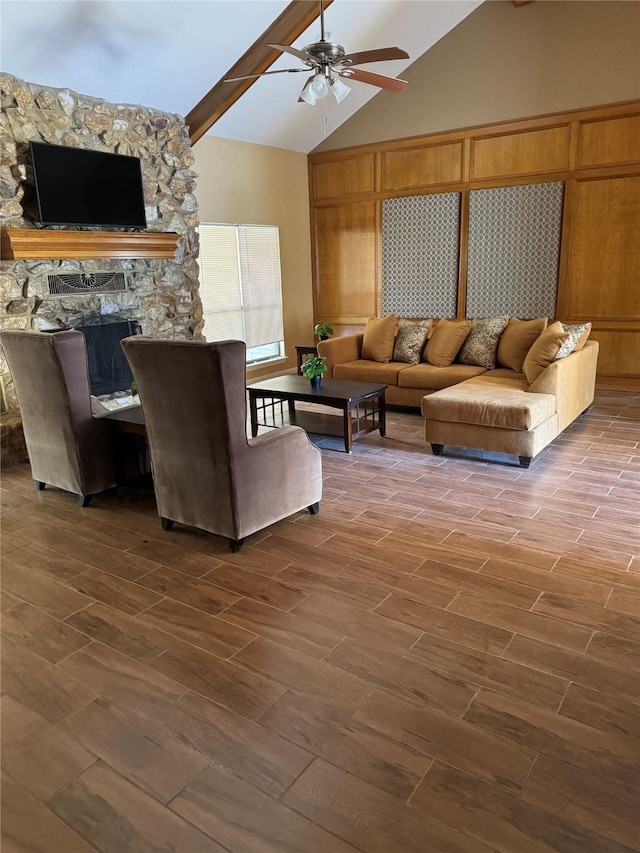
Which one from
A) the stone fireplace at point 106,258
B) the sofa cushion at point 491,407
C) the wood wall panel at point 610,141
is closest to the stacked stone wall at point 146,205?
the stone fireplace at point 106,258

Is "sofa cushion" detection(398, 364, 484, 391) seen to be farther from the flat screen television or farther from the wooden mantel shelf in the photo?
the flat screen television

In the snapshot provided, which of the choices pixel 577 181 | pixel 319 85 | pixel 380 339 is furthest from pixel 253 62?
pixel 577 181

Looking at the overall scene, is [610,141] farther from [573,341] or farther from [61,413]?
[61,413]

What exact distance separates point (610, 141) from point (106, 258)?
500 centimetres

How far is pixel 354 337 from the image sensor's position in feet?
20.9

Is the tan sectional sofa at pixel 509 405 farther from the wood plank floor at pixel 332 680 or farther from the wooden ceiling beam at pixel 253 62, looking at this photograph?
the wooden ceiling beam at pixel 253 62

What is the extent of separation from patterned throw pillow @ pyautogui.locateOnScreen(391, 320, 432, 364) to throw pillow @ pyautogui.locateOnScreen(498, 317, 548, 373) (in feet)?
2.66

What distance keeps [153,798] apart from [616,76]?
6905mm

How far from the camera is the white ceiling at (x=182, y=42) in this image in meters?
4.43

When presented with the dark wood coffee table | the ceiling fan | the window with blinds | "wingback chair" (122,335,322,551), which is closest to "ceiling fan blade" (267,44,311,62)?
the ceiling fan

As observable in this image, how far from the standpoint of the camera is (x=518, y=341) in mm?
5391

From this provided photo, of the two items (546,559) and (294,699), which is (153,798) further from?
(546,559)

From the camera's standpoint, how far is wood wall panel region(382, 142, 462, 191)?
6945mm

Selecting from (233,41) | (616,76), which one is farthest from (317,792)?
(616,76)
